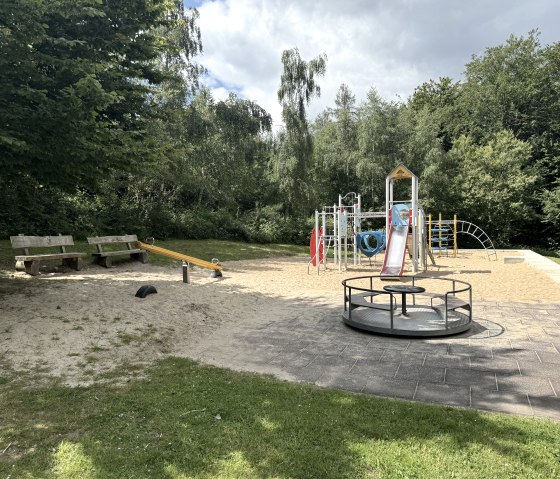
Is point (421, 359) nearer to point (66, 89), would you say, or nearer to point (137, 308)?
point (137, 308)

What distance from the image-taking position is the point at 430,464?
110 inches

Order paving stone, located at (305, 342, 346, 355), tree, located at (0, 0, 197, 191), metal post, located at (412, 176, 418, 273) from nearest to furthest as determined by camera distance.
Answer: paving stone, located at (305, 342, 346, 355), tree, located at (0, 0, 197, 191), metal post, located at (412, 176, 418, 273)

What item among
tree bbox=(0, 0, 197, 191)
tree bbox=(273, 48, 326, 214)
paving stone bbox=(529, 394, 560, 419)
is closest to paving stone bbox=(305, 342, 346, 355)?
paving stone bbox=(529, 394, 560, 419)

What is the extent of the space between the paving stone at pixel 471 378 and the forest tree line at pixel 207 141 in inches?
242

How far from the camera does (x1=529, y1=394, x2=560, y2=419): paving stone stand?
357 centimetres

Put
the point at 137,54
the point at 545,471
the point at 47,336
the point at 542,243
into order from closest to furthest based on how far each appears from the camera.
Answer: the point at 545,471, the point at 47,336, the point at 137,54, the point at 542,243

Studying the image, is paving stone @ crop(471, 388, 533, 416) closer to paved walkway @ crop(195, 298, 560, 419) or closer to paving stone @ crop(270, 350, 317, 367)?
paved walkway @ crop(195, 298, 560, 419)

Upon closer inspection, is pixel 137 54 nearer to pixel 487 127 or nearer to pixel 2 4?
pixel 2 4

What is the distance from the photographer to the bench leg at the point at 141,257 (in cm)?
1433

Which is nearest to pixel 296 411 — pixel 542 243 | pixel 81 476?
pixel 81 476

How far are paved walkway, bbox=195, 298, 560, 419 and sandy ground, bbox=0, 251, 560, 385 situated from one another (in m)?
0.80

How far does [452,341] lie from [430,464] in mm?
3372

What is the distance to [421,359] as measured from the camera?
16.7 ft

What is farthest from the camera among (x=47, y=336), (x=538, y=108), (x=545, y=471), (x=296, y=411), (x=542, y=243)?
(x=538, y=108)
